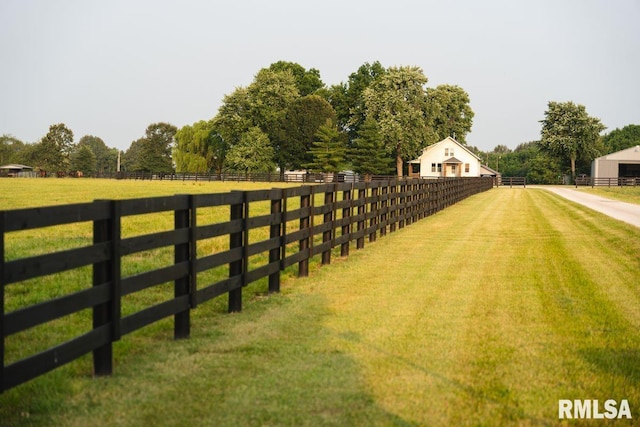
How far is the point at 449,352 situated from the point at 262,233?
11.6 m

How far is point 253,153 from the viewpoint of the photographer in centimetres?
9331

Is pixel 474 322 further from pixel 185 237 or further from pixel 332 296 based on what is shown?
pixel 185 237

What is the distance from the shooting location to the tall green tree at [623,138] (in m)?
149

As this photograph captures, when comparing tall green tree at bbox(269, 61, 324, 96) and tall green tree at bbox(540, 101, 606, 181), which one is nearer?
tall green tree at bbox(540, 101, 606, 181)

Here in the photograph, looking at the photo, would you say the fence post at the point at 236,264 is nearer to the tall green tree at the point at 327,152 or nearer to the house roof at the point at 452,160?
the tall green tree at the point at 327,152

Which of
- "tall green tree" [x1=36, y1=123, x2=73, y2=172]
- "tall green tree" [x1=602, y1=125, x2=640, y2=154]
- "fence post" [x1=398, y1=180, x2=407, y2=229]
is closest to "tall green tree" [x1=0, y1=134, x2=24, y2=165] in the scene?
"tall green tree" [x1=36, y1=123, x2=73, y2=172]

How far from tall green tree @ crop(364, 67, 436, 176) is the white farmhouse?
8.16 feet

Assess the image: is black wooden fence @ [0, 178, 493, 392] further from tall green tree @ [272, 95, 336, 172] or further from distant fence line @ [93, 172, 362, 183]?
tall green tree @ [272, 95, 336, 172]

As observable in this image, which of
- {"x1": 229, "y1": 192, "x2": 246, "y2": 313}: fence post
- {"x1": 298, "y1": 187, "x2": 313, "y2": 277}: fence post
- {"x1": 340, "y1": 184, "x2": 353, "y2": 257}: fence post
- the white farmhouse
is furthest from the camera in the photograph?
the white farmhouse

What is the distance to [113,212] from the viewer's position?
5.80 m

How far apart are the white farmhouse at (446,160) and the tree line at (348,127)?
1.69 metres

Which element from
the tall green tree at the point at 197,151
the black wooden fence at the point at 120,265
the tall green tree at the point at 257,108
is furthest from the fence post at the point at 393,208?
the tall green tree at the point at 197,151

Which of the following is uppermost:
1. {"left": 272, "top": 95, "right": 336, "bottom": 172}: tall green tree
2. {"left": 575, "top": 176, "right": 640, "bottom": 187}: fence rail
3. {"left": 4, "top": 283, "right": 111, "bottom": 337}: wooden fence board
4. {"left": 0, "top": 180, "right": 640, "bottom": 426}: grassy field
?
{"left": 272, "top": 95, "right": 336, "bottom": 172}: tall green tree

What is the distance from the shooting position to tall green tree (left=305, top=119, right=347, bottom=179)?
292ft
